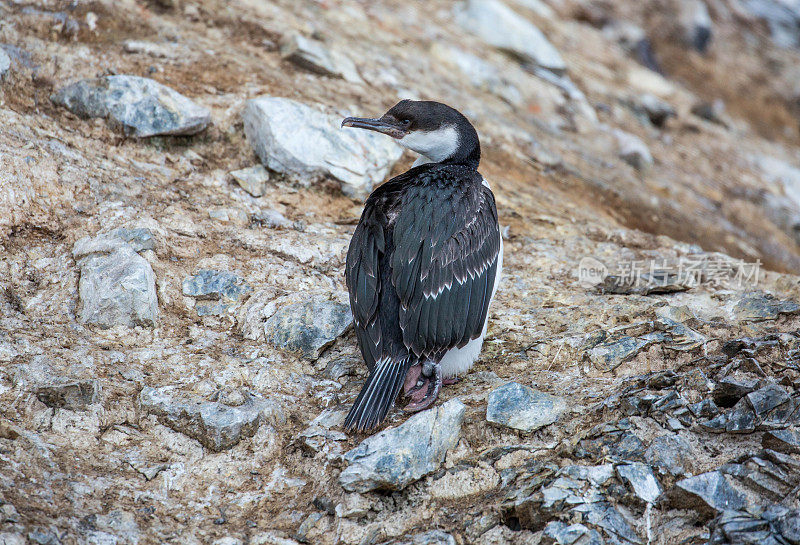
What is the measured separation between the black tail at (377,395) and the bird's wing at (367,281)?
0.30ft

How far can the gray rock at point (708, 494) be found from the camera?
3.33 m

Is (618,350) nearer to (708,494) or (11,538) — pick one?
(708,494)

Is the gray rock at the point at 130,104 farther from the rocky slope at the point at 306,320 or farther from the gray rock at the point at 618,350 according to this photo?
the gray rock at the point at 618,350

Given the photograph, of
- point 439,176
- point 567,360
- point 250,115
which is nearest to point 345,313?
point 439,176

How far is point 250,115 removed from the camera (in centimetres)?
645

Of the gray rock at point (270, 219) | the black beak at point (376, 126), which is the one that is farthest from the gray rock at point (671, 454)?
the gray rock at point (270, 219)

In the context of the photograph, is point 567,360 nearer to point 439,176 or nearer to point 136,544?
point 439,176

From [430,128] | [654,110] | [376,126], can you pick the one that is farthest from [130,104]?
[654,110]

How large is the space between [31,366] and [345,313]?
1947 mm

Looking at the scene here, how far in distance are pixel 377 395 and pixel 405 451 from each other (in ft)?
1.53

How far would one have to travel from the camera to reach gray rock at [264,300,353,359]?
4801 millimetres

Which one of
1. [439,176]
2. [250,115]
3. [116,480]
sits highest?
[439,176]

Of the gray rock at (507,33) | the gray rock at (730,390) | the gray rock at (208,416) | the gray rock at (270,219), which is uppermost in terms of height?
the gray rock at (507,33)

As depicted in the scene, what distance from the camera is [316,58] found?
7.90m
